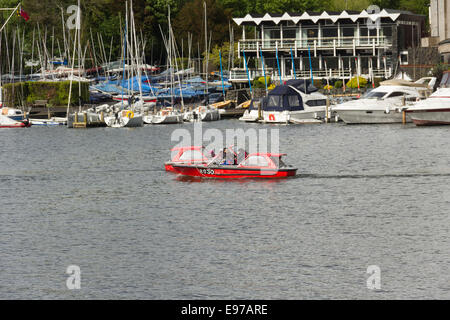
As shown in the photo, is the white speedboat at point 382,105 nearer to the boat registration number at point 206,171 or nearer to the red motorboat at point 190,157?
the red motorboat at point 190,157

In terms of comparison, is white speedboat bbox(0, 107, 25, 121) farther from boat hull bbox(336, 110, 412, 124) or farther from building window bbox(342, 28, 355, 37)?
building window bbox(342, 28, 355, 37)

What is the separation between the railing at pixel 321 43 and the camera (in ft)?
456

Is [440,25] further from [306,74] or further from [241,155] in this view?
[241,155]

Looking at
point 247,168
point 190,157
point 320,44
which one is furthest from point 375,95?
point 320,44

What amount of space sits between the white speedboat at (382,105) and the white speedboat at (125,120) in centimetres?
2329

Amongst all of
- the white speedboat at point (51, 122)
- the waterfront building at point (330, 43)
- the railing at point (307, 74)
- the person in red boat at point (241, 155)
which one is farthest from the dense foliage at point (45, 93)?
the person in red boat at point (241, 155)

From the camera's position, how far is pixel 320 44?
14100 cm

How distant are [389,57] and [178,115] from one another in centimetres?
4151

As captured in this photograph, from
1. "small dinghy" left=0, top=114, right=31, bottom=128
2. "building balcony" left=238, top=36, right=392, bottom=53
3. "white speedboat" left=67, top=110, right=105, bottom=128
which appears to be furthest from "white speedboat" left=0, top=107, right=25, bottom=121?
"building balcony" left=238, top=36, right=392, bottom=53

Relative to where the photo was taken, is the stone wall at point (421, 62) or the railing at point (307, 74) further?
the railing at point (307, 74)

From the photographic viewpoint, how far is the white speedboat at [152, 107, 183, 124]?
10950 centimetres

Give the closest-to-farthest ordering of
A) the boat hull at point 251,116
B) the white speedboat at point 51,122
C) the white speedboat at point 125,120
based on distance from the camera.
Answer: the white speedboat at point 125,120, the boat hull at point 251,116, the white speedboat at point 51,122

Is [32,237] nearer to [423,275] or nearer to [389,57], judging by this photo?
[423,275]

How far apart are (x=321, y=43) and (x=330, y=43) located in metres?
1.34
